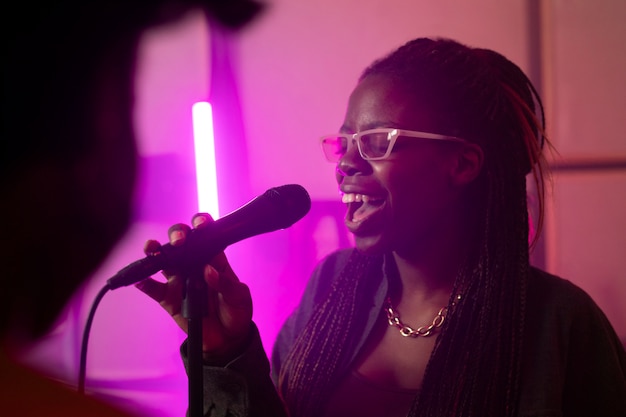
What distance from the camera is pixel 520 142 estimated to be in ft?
3.41

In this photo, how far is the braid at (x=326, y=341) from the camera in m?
1.06

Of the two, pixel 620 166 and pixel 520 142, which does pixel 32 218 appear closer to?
pixel 520 142

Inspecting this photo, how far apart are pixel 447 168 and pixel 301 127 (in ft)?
1.85

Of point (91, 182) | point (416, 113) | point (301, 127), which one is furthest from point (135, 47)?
point (416, 113)

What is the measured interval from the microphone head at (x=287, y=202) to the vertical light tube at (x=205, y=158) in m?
0.60

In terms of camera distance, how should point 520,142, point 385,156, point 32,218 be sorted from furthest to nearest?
1. point 32,218
2. point 520,142
3. point 385,156

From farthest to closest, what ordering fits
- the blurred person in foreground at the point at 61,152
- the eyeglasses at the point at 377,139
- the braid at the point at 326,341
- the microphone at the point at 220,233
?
the blurred person in foreground at the point at 61,152 → the braid at the point at 326,341 → the eyeglasses at the point at 377,139 → the microphone at the point at 220,233

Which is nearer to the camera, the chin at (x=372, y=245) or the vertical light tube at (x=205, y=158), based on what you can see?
the chin at (x=372, y=245)

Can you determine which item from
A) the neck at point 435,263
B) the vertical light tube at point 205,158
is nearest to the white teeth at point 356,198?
the neck at point 435,263

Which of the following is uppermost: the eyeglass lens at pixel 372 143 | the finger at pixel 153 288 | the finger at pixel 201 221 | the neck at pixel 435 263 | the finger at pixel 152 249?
the eyeglass lens at pixel 372 143

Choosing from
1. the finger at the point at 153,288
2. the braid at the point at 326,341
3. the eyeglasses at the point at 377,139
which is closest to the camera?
the finger at the point at 153,288

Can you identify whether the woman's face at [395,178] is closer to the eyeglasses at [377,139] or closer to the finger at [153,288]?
the eyeglasses at [377,139]

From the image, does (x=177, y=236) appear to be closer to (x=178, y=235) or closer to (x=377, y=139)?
(x=178, y=235)

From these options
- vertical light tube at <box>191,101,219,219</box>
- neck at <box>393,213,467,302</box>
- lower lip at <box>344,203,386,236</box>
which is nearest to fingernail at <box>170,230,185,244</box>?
lower lip at <box>344,203,386,236</box>
